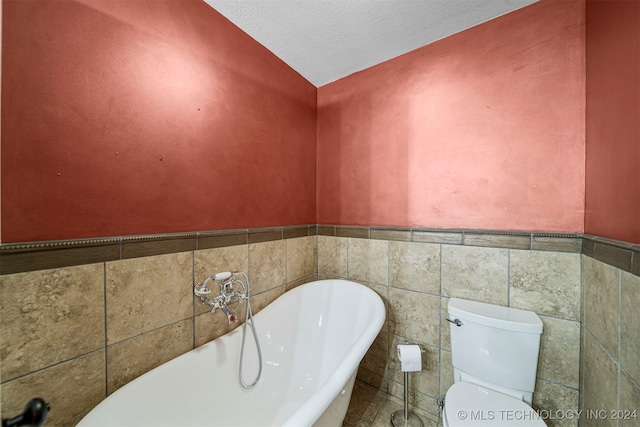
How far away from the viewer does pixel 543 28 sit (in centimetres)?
117

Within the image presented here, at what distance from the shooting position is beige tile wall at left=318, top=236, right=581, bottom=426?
3.67ft

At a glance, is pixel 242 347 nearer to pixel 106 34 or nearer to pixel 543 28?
pixel 106 34

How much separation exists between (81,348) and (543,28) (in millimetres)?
2573

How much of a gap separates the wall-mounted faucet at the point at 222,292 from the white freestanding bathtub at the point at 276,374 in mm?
117

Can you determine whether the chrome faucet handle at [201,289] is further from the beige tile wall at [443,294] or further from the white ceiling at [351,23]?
the white ceiling at [351,23]

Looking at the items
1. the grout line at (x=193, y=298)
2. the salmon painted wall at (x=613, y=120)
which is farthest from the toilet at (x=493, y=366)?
the grout line at (x=193, y=298)

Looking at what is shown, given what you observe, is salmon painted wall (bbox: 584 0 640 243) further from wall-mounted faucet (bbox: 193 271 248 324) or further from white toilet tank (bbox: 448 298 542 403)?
wall-mounted faucet (bbox: 193 271 248 324)

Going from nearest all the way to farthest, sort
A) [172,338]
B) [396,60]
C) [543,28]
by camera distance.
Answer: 1. [172,338]
2. [543,28]
3. [396,60]

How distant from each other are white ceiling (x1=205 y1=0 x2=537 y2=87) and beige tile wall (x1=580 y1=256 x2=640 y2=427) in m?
1.45

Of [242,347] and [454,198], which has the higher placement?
[454,198]

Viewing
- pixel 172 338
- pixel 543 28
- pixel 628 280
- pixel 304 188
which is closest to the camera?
pixel 628 280

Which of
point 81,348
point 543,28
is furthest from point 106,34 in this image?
point 543,28

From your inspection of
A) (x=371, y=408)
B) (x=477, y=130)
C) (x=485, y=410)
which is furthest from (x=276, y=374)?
(x=477, y=130)

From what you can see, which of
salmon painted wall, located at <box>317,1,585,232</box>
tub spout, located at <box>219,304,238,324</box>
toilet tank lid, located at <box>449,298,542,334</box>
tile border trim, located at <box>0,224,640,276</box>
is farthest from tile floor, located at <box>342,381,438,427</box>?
salmon painted wall, located at <box>317,1,585,232</box>
